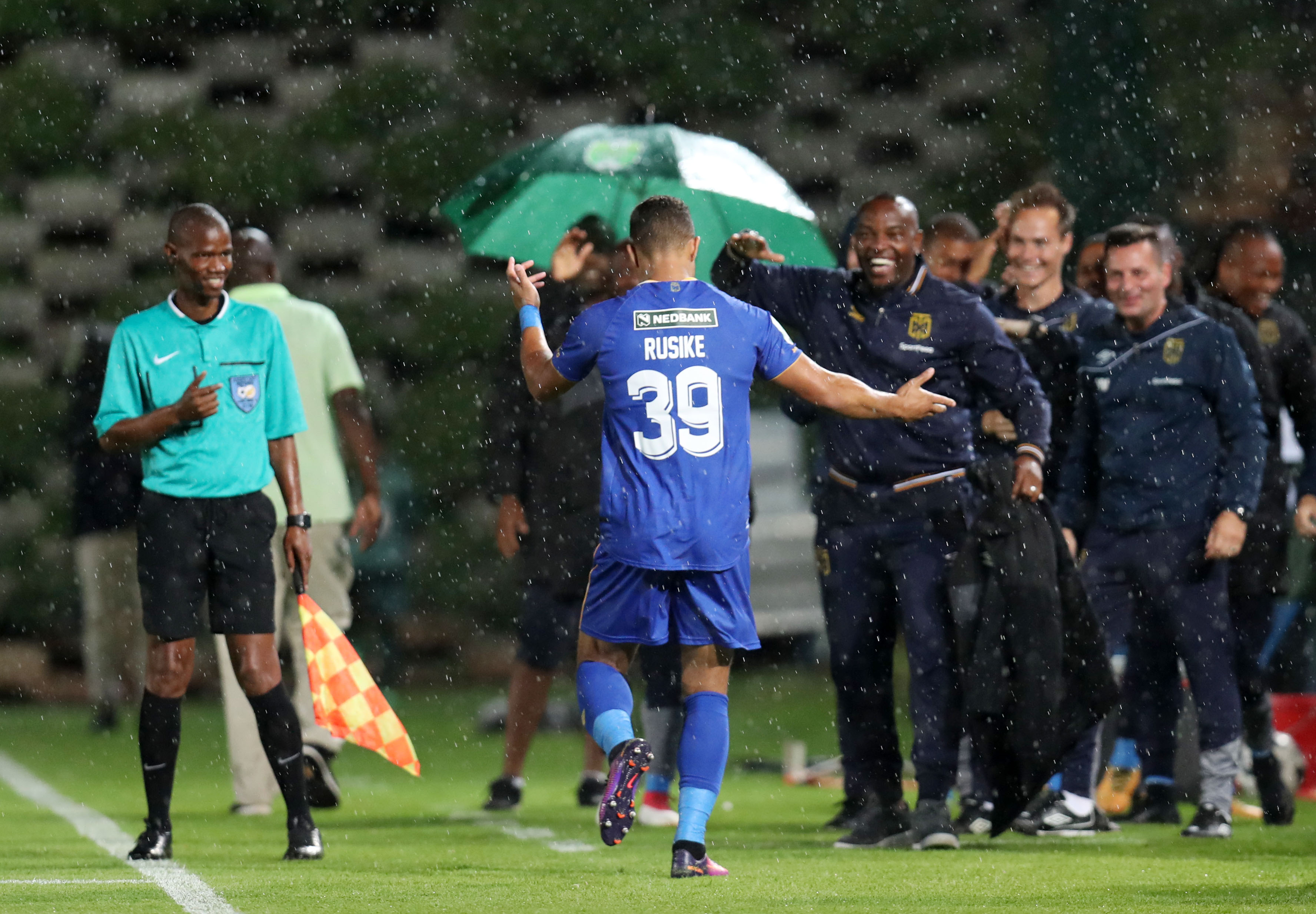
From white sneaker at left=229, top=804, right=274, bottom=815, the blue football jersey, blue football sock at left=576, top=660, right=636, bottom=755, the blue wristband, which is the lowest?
white sneaker at left=229, top=804, right=274, bottom=815

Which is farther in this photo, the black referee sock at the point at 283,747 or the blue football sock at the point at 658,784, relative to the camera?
the blue football sock at the point at 658,784

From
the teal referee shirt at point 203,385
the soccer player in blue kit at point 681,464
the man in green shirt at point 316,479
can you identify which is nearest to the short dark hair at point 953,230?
the man in green shirt at point 316,479

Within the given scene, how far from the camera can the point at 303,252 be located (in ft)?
51.6

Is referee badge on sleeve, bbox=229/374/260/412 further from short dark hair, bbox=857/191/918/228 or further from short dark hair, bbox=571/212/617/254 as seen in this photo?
short dark hair, bbox=857/191/918/228

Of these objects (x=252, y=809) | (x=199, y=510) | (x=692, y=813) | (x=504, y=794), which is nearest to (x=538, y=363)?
(x=199, y=510)

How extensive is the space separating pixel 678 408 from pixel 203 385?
4.97ft

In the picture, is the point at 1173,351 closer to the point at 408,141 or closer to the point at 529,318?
the point at 529,318

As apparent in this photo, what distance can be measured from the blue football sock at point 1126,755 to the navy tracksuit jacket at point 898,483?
53.5 inches

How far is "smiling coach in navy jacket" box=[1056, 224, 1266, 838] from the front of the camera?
26.1 ft

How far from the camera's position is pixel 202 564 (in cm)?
671

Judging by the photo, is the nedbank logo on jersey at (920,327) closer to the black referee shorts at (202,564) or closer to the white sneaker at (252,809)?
the black referee shorts at (202,564)

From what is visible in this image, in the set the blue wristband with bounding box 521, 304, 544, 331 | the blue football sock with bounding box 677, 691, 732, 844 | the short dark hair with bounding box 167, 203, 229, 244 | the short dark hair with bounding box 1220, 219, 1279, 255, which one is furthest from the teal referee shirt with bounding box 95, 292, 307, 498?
the short dark hair with bounding box 1220, 219, 1279, 255

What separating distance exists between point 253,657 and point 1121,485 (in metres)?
3.16

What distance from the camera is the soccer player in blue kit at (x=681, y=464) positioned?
616cm
